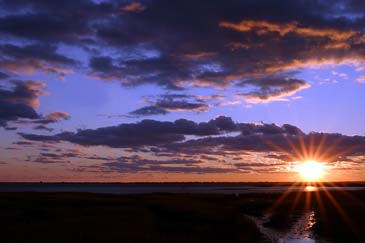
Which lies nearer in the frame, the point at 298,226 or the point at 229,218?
the point at 298,226

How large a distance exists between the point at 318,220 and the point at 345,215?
11.4 feet

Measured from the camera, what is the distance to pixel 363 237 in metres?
36.5

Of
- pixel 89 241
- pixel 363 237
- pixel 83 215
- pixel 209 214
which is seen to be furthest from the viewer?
pixel 209 214

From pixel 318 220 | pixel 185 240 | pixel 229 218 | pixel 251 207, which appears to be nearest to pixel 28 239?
pixel 185 240

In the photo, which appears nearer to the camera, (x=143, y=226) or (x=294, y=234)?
(x=143, y=226)

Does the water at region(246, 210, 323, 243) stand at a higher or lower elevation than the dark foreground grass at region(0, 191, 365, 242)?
lower

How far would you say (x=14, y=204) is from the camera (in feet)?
193

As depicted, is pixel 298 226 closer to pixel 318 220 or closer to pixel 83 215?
pixel 318 220

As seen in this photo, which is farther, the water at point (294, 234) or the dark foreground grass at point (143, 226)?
the water at point (294, 234)

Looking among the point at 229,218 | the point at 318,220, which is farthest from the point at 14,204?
the point at 318,220

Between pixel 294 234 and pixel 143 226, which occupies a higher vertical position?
pixel 143 226

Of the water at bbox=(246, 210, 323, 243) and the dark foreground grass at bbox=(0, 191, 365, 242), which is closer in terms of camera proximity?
the dark foreground grass at bbox=(0, 191, 365, 242)

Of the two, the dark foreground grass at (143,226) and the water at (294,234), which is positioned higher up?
the dark foreground grass at (143,226)

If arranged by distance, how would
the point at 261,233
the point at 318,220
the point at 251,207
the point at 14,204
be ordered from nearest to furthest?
the point at 261,233, the point at 318,220, the point at 14,204, the point at 251,207
